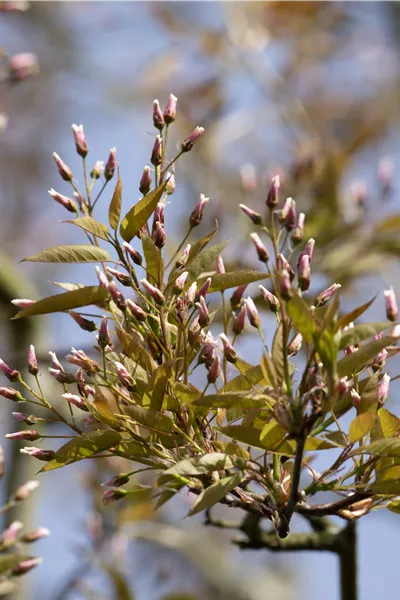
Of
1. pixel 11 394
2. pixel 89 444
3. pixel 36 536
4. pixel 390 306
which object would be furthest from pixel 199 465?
pixel 36 536

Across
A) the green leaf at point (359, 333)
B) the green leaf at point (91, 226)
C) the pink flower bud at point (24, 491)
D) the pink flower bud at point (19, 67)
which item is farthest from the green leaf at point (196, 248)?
the pink flower bud at point (19, 67)

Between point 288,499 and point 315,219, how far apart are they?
5.47ft

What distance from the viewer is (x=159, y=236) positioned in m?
1.31

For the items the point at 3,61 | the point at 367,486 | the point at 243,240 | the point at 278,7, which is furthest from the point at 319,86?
the point at 367,486

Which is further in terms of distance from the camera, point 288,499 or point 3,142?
point 3,142

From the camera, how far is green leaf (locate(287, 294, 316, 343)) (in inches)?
41.2

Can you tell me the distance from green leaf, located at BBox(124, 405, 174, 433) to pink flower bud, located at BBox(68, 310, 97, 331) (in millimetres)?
246

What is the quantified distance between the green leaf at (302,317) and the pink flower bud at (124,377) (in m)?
0.32

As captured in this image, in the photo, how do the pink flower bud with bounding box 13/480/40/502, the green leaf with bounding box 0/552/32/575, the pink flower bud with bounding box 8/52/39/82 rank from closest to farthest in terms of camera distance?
the green leaf with bounding box 0/552/32/575, the pink flower bud with bounding box 13/480/40/502, the pink flower bud with bounding box 8/52/39/82

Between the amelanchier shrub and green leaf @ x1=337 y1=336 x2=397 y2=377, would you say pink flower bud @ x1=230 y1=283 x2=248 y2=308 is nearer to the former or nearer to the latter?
the amelanchier shrub

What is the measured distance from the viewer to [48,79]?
7785 mm

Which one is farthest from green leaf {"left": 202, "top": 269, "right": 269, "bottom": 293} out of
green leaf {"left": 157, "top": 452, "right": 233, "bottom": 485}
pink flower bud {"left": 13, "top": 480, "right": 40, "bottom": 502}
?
pink flower bud {"left": 13, "top": 480, "right": 40, "bottom": 502}

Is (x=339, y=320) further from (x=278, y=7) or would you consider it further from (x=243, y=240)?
(x=278, y=7)

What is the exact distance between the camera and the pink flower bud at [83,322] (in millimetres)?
1355
